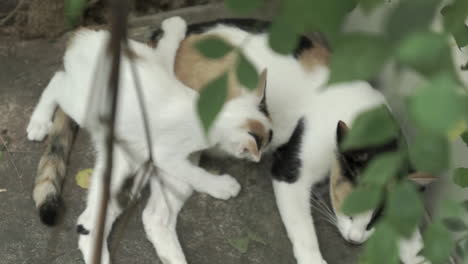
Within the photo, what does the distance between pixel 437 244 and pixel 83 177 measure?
1.90 m

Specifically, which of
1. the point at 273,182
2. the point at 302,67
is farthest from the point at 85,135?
the point at 302,67

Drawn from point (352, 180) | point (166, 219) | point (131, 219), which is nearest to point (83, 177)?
point (131, 219)

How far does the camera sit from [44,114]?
8.33ft

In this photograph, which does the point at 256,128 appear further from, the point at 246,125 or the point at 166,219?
the point at 166,219

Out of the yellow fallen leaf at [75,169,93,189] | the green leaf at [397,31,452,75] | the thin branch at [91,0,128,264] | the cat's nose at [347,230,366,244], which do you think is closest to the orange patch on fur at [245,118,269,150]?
the cat's nose at [347,230,366,244]

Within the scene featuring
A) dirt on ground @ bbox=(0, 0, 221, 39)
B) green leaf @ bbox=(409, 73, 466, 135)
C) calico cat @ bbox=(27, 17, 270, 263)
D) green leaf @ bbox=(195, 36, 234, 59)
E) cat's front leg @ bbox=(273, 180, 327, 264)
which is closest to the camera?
green leaf @ bbox=(409, 73, 466, 135)

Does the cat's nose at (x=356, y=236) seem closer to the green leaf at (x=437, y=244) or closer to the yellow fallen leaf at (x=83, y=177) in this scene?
the yellow fallen leaf at (x=83, y=177)

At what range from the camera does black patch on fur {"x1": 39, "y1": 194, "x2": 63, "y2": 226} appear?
2.24 metres

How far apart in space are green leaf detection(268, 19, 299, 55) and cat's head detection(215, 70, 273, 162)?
136 centimetres

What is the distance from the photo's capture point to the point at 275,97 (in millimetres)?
2602

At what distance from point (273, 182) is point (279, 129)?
0.27m

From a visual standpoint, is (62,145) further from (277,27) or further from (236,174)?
(277,27)

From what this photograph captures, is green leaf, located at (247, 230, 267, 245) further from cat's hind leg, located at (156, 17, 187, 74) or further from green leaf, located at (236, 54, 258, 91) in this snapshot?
green leaf, located at (236, 54, 258, 91)

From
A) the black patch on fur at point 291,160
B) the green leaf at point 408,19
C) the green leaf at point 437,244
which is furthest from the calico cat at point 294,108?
the green leaf at point 408,19
